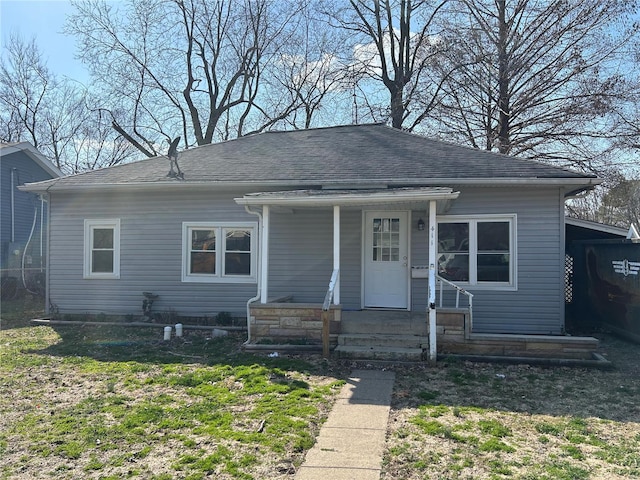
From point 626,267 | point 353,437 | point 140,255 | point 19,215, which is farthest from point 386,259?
point 19,215

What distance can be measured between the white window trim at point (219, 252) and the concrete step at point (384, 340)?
3.13 meters

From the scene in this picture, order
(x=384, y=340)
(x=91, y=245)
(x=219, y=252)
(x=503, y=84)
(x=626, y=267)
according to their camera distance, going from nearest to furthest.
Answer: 1. (x=384, y=340)
2. (x=626, y=267)
3. (x=219, y=252)
4. (x=91, y=245)
5. (x=503, y=84)

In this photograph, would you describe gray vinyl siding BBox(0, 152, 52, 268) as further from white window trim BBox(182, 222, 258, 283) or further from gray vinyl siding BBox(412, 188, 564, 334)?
gray vinyl siding BBox(412, 188, 564, 334)

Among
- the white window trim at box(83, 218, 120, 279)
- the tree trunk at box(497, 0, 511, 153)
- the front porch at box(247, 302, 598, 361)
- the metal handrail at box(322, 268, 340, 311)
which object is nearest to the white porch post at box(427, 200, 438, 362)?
the front porch at box(247, 302, 598, 361)

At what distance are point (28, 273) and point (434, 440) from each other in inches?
617

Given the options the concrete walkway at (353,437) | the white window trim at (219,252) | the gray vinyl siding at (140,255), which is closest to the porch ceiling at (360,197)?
the white window trim at (219,252)

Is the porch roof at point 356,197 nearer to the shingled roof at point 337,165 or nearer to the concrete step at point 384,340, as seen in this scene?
the shingled roof at point 337,165

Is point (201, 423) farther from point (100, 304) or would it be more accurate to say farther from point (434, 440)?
point (100, 304)

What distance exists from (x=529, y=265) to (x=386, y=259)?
263 centimetres

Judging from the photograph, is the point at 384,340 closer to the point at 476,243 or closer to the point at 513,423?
the point at 513,423

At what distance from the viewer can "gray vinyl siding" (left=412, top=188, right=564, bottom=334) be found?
847 centimetres

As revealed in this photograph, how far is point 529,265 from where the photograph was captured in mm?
8555

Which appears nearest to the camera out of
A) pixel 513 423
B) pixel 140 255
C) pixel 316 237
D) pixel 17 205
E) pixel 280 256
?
pixel 513 423

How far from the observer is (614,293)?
8.88m
